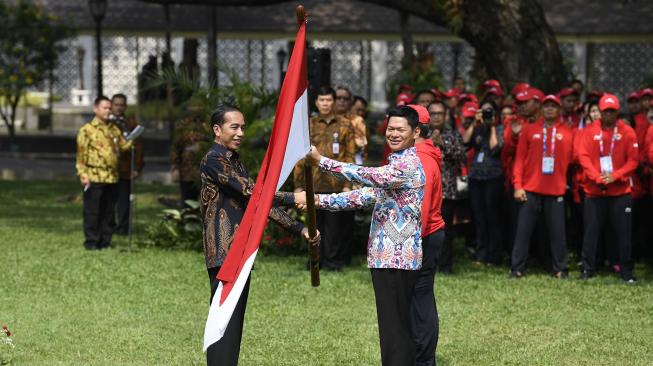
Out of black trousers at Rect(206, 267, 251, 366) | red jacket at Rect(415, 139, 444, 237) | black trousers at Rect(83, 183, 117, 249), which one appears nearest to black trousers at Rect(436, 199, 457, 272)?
black trousers at Rect(83, 183, 117, 249)

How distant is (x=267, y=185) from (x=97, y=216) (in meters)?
8.99

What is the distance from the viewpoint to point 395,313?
8375 millimetres

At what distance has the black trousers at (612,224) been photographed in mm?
13844

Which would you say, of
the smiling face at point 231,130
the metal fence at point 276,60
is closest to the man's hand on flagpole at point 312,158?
the smiling face at point 231,130

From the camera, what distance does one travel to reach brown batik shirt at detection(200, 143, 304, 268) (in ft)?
27.5

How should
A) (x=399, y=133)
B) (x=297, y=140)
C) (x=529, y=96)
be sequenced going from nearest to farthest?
(x=297, y=140), (x=399, y=133), (x=529, y=96)

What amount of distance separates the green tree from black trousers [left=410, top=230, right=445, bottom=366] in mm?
25719

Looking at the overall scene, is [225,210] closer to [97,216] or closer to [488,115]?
[488,115]

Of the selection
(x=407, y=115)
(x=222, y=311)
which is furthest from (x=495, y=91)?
(x=222, y=311)

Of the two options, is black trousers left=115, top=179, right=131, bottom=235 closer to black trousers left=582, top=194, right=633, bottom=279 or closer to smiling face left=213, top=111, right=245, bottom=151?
black trousers left=582, top=194, right=633, bottom=279

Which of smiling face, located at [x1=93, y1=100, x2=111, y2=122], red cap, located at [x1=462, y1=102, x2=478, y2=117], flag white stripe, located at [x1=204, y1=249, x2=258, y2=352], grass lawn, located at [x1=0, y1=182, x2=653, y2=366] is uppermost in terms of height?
red cap, located at [x1=462, y1=102, x2=478, y2=117]

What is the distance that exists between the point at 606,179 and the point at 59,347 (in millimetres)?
6017

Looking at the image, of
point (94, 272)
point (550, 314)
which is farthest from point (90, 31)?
point (550, 314)

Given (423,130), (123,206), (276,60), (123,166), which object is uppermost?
(276,60)
